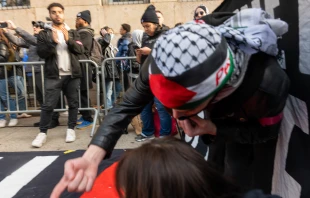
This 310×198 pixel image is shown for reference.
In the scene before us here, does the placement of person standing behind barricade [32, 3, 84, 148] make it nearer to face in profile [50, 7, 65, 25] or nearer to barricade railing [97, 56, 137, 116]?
face in profile [50, 7, 65, 25]

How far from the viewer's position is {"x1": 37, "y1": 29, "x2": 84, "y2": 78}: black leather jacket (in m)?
4.43

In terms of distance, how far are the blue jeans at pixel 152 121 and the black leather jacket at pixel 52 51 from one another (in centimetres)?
102

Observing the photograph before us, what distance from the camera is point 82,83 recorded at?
17.9 ft

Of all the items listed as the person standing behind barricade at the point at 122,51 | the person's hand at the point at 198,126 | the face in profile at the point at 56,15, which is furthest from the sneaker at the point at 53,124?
the person's hand at the point at 198,126

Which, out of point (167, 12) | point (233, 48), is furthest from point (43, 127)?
point (167, 12)

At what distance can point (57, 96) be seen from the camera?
474cm

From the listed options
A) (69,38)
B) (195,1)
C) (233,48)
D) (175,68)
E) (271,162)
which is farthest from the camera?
(195,1)

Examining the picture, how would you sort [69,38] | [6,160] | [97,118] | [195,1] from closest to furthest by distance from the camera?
1. [6,160]
2. [69,38]
3. [97,118]
4. [195,1]

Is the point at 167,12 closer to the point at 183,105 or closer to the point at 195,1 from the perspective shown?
the point at 195,1

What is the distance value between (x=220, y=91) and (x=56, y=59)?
3.74 m

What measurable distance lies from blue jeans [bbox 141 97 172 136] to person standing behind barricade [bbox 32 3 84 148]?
977mm

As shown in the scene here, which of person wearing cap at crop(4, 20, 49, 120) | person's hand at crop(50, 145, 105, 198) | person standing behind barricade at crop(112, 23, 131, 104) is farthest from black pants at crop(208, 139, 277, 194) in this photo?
person wearing cap at crop(4, 20, 49, 120)

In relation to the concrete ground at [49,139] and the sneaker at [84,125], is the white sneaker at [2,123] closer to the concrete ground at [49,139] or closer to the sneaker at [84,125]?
the concrete ground at [49,139]

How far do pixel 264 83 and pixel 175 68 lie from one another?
0.39 metres
